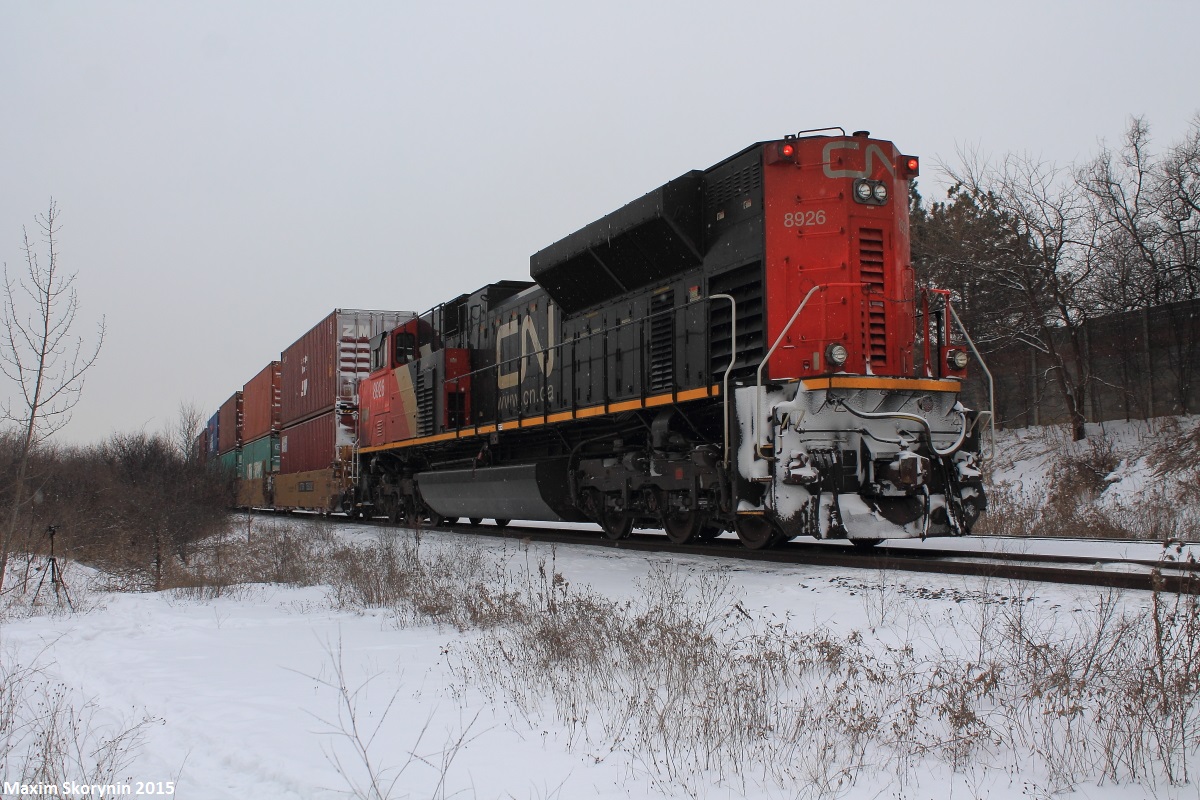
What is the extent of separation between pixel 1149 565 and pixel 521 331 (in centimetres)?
940

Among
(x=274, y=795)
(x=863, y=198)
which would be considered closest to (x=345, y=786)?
(x=274, y=795)

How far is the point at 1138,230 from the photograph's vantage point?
2177 centimetres

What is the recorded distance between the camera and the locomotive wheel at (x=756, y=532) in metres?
9.33

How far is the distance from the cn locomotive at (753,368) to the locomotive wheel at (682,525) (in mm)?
25

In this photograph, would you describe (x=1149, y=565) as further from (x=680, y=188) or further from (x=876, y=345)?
(x=680, y=188)

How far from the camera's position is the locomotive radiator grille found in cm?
889

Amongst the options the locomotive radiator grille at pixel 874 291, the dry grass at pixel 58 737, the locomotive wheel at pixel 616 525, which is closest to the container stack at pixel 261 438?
the locomotive wheel at pixel 616 525

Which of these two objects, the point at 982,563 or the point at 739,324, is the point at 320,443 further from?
the point at 982,563

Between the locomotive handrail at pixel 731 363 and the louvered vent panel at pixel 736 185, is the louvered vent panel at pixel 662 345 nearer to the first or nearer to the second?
the locomotive handrail at pixel 731 363

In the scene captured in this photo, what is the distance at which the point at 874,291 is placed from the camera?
898cm

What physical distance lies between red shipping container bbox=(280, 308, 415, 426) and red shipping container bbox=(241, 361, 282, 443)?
514 centimetres

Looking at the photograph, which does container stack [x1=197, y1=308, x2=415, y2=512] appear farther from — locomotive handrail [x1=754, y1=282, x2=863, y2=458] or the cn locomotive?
locomotive handrail [x1=754, y1=282, x2=863, y2=458]

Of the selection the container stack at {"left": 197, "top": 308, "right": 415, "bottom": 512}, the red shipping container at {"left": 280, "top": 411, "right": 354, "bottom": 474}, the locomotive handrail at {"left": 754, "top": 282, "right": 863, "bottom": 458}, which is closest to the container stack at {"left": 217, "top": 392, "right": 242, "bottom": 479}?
the container stack at {"left": 197, "top": 308, "right": 415, "bottom": 512}

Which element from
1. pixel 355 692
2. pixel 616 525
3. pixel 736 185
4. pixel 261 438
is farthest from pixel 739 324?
pixel 261 438
